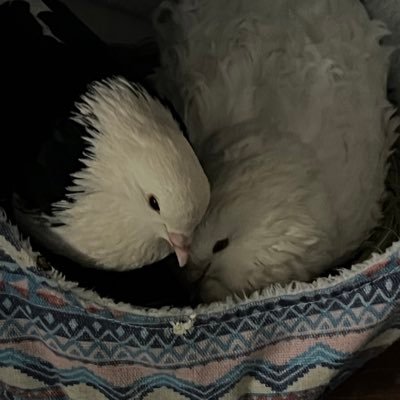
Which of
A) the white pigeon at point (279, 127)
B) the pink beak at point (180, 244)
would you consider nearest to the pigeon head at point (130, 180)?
the pink beak at point (180, 244)

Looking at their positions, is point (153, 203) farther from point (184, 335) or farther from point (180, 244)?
point (184, 335)

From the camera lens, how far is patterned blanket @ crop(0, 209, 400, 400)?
0.77 meters

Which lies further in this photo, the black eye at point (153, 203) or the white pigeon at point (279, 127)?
the white pigeon at point (279, 127)

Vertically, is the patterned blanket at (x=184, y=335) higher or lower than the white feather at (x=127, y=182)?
lower

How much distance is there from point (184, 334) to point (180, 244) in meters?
0.11

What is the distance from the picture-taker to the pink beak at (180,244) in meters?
0.71

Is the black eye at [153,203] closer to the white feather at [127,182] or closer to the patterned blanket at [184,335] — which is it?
the white feather at [127,182]

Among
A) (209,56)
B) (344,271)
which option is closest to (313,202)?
(344,271)

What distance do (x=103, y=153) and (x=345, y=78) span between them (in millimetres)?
323

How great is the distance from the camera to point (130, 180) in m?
0.68

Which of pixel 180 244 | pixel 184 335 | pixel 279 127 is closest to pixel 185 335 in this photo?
pixel 184 335

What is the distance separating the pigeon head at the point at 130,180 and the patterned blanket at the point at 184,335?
0.07m

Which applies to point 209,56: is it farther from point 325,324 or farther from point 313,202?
point 325,324

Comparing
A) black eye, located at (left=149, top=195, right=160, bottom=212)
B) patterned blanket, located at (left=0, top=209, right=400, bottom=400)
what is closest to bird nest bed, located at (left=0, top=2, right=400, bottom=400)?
patterned blanket, located at (left=0, top=209, right=400, bottom=400)
